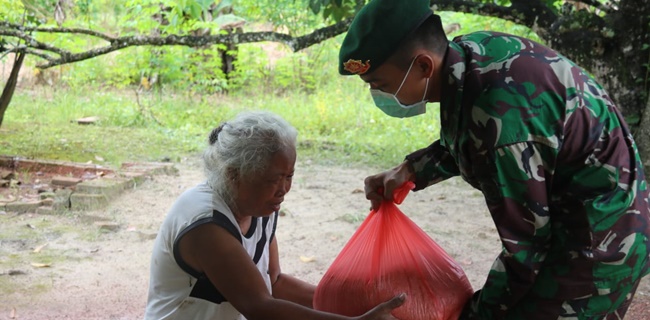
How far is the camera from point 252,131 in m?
2.16

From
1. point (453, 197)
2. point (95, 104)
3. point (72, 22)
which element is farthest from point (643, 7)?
point (95, 104)

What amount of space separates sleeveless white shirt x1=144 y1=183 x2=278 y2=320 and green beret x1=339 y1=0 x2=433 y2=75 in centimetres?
70

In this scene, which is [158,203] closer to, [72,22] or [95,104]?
[72,22]

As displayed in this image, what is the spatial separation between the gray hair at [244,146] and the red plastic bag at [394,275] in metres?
0.36

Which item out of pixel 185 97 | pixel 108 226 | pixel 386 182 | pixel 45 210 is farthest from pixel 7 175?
pixel 386 182

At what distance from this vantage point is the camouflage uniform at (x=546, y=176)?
1591 millimetres

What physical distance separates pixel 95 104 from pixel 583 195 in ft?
32.2

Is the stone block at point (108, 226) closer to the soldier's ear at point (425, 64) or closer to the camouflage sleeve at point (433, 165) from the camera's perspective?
the camouflage sleeve at point (433, 165)

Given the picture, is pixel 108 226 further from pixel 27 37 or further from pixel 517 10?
pixel 517 10

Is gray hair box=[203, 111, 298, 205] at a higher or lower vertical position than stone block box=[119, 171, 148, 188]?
higher

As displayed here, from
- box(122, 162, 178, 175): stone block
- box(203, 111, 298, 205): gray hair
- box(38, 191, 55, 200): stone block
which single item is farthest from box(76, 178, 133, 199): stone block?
box(203, 111, 298, 205): gray hair

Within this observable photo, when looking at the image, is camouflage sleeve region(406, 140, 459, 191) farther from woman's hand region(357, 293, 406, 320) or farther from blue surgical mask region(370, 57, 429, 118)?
woman's hand region(357, 293, 406, 320)

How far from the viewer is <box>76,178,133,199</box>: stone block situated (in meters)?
5.68

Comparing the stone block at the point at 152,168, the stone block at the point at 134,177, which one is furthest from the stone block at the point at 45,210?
the stone block at the point at 152,168
